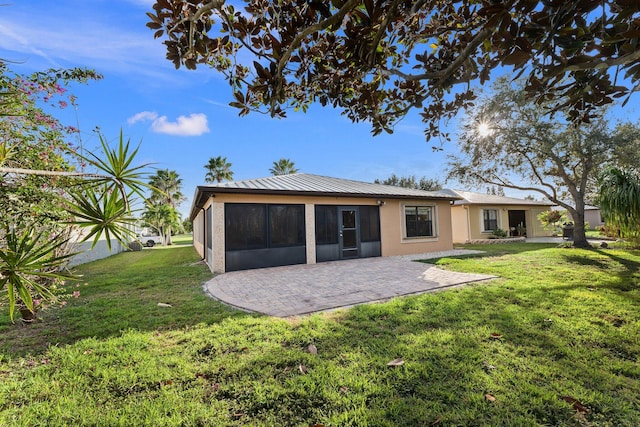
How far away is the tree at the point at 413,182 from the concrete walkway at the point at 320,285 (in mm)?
29209

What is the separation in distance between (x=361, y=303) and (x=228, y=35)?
4.44 meters

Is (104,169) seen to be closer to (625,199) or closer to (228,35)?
(228,35)

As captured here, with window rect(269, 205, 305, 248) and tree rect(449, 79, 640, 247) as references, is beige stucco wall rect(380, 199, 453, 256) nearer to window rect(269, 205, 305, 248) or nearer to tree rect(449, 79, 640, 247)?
tree rect(449, 79, 640, 247)

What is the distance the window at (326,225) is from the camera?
10.7 m

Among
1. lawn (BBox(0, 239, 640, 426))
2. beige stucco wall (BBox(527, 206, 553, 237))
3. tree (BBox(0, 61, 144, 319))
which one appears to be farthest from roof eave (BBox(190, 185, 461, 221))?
beige stucco wall (BBox(527, 206, 553, 237))

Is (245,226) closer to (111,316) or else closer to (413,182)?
(111,316)

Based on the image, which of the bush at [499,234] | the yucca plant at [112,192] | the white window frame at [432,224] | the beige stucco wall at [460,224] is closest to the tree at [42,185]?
the yucca plant at [112,192]

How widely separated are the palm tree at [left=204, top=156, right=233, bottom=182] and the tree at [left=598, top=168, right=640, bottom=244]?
32.4 metres

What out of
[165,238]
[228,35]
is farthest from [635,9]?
[165,238]

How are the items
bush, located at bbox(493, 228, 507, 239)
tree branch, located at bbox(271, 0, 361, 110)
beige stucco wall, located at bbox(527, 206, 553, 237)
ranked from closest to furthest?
1. tree branch, located at bbox(271, 0, 361, 110)
2. bush, located at bbox(493, 228, 507, 239)
3. beige stucco wall, located at bbox(527, 206, 553, 237)

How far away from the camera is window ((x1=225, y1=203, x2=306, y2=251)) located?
907cm

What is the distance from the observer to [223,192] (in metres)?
8.70

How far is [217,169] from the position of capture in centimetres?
3334

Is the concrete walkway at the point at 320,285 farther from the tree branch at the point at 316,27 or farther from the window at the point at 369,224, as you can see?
the tree branch at the point at 316,27
